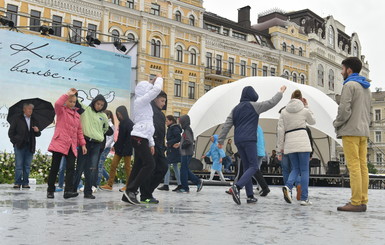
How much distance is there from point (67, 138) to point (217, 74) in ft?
104

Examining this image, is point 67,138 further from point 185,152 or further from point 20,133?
point 185,152

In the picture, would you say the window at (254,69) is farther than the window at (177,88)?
Yes

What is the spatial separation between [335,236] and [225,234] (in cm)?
90

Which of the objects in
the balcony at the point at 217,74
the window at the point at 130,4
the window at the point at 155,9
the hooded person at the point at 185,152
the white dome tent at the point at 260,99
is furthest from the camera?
the balcony at the point at 217,74

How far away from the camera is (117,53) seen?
16234 mm

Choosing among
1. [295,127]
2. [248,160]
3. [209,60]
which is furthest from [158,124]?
[209,60]

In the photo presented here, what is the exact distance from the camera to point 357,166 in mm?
5773

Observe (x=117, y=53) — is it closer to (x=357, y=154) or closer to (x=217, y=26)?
(x=357, y=154)

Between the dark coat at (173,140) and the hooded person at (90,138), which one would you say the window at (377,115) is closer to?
the dark coat at (173,140)

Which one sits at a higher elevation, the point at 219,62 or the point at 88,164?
the point at 219,62

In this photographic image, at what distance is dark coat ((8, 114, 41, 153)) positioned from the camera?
28.9 feet

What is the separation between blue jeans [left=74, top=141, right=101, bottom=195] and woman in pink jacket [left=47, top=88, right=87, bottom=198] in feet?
0.99

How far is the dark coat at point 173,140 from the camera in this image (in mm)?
9414

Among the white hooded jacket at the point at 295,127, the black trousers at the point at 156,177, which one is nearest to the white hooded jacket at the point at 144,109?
the black trousers at the point at 156,177
